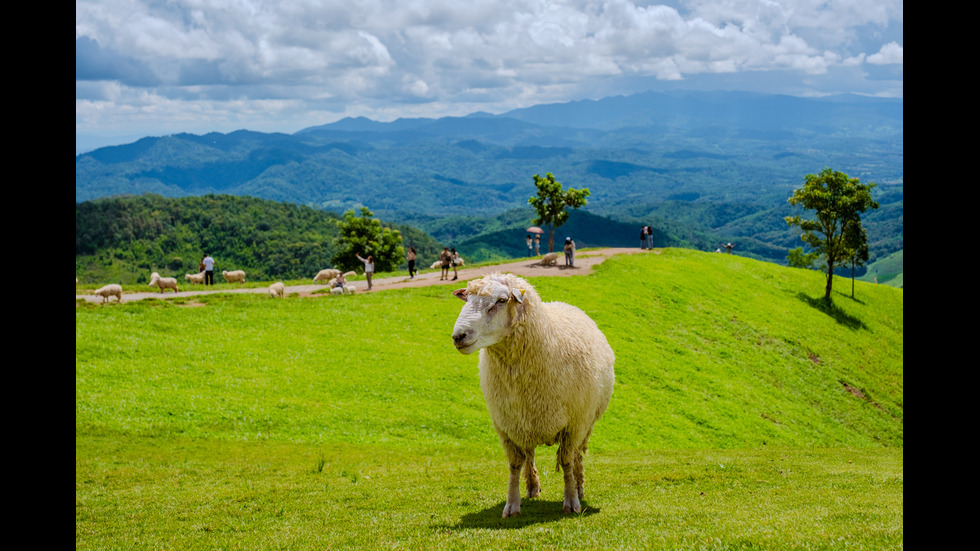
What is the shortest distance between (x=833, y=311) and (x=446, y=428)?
41.4 meters

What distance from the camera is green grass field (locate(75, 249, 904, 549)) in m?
9.41

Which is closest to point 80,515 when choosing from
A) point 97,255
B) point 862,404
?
point 862,404

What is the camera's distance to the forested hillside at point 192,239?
138 metres

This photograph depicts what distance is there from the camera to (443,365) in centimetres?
2816

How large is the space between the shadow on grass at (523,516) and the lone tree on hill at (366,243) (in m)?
64.9

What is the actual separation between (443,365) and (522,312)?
1878cm

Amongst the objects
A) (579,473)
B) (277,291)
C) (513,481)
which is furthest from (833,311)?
(513,481)

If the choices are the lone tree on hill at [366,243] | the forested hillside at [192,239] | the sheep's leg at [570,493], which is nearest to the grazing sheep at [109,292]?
the sheep's leg at [570,493]

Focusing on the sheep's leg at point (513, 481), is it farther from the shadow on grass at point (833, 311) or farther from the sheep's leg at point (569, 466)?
the shadow on grass at point (833, 311)

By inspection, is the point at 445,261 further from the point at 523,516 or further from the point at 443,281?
the point at 523,516

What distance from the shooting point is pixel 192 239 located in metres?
156

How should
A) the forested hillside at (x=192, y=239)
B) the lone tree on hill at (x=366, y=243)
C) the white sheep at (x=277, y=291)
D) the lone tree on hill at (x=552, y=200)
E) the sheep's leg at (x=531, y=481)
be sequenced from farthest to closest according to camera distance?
the forested hillside at (x=192, y=239)
the lone tree on hill at (x=366, y=243)
the lone tree on hill at (x=552, y=200)
the white sheep at (x=277, y=291)
the sheep's leg at (x=531, y=481)

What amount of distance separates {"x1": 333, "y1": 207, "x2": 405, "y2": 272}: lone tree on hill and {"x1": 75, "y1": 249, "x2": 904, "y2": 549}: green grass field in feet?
126
